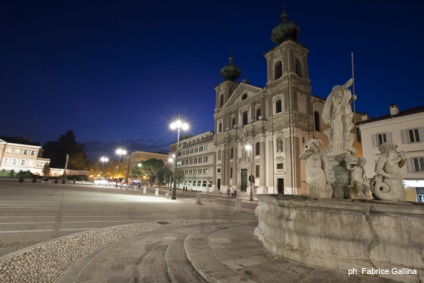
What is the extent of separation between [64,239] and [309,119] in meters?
36.4

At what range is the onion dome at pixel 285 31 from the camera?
121 ft

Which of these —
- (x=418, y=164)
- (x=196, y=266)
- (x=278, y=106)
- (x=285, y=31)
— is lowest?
(x=196, y=266)

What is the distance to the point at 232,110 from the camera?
46719 millimetres

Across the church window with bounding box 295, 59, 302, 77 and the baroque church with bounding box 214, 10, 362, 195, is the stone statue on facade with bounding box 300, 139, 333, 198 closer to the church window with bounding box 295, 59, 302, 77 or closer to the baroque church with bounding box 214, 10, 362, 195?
the baroque church with bounding box 214, 10, 362, 195

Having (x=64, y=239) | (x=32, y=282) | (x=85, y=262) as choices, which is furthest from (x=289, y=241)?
(x=64, y=239)

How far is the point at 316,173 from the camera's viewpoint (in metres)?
5.23

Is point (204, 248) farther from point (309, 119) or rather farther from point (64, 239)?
point (309, 119)

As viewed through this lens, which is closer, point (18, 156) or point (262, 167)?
point (262, 167)

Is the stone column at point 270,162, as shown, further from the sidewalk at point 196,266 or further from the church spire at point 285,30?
the sidewalk at point 196,266

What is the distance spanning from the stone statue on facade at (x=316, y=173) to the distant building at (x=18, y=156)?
80.3 metres

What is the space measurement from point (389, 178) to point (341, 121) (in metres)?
2.22

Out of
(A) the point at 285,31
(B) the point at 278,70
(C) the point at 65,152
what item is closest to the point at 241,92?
(B) the point at 278,70

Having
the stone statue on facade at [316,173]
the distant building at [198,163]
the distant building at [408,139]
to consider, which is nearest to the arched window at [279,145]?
the distant building at [408,139]

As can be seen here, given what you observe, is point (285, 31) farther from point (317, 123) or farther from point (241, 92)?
point (317, 123)
